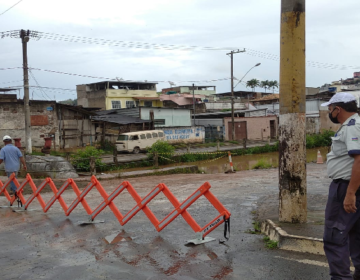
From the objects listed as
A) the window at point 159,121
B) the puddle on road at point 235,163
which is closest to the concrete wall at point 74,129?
the window at point 159,121

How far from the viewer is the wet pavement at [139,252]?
4.86m

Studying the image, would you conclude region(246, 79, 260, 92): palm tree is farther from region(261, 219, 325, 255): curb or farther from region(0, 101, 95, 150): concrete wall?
region(261, 219, 325, 255): curb

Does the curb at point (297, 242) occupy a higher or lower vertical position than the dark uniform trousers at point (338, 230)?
lower

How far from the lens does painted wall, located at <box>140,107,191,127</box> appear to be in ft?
140

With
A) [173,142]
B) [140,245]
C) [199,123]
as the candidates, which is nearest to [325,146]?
[173,142]

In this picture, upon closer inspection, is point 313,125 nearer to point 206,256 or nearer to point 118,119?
point 118,119

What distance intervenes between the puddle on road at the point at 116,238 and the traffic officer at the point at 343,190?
12.1 feet

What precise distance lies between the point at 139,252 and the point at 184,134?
37.4 meters

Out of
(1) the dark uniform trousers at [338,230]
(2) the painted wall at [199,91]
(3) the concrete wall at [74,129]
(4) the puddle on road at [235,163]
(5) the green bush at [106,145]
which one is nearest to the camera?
(1) the dark uniform trousers at [338,230]

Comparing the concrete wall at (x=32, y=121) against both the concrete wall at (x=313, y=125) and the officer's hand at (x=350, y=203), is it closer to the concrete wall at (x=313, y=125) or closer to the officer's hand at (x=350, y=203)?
the concrete wall at (x=313, y=125)

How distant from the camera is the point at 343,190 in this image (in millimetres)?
3768

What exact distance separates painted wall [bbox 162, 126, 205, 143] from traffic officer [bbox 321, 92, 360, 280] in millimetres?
37043

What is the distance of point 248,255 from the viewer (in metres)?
5.38

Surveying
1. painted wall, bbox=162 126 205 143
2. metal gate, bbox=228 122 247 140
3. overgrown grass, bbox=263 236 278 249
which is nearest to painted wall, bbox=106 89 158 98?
painted wall, bbox=162 126 205 143
